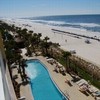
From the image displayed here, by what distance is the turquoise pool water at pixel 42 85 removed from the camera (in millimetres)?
17297

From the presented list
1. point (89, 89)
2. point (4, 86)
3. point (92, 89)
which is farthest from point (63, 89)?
point (4, 86)

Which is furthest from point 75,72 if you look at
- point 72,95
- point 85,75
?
point 72,95

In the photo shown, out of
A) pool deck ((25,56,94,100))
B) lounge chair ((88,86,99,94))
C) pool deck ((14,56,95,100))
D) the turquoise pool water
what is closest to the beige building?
pool deck ((14,56,95,100))

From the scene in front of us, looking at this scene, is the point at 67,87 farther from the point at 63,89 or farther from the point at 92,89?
the point at 92,89

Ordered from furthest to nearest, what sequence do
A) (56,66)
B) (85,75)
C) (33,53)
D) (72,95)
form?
1. (33,53)
2. (56,66)
3. (85,75)
4. (72,95)

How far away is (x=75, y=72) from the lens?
2327 cm

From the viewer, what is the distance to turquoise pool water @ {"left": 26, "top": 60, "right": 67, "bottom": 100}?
17.3 m

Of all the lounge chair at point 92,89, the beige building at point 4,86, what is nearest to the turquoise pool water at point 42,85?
the lounge chair at point 92,89

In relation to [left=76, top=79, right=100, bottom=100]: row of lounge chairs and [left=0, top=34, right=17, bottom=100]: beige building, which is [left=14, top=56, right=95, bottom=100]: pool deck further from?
[left=0, top=34, right=17, bottom=100]: beige building

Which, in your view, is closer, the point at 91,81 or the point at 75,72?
the point at 91,81

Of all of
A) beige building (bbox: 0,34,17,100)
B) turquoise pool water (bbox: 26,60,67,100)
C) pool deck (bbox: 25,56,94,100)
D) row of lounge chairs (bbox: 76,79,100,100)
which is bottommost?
turquoise pool water (bbox: 26,60,67,100)

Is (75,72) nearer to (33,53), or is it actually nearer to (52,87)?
(52,87)

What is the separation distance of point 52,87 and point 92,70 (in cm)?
641

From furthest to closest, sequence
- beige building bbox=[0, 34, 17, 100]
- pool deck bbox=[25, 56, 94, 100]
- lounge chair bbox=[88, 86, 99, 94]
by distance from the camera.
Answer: lounge chair bbox=[88, 86, 99, 94] < pool deck bbox=[25, 56, 94, 100] < beige building bbox=[0, 34, 17, 100]
